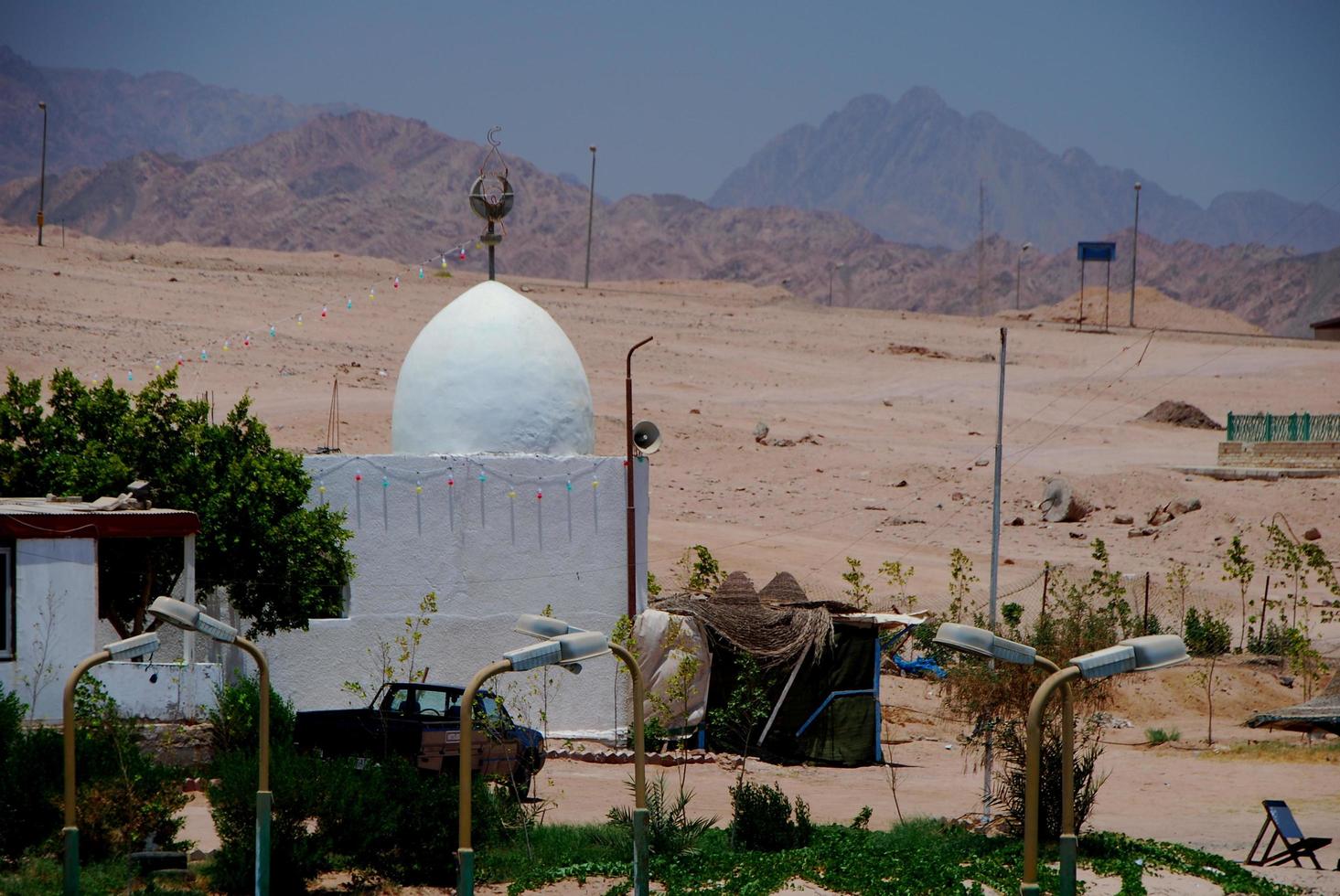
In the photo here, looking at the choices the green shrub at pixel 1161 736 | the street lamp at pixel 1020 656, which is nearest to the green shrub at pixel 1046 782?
the street lamp at pixel 1020 656

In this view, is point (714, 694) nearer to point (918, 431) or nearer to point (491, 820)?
point (491, 820)

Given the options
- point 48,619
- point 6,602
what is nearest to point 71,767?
point 48,619

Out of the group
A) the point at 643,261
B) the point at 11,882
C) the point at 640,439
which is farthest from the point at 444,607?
the point at 643,261

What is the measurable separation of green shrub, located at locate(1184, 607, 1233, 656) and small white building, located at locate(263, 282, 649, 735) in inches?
442

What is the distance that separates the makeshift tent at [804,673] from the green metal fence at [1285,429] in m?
23.2

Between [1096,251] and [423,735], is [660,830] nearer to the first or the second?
[423,735]

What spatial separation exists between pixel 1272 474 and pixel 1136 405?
13379mm

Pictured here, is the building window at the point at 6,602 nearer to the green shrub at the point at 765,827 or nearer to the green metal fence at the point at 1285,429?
the green shrub at the point at 765,827

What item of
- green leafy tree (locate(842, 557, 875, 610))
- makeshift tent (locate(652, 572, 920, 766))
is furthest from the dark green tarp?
green leafy tree (locate(842, 557, 875, 610))

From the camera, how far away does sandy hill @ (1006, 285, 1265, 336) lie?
77000 mm

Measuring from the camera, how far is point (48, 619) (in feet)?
49.0

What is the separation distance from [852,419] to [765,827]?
1327 inches

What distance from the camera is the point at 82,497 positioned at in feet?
56.4

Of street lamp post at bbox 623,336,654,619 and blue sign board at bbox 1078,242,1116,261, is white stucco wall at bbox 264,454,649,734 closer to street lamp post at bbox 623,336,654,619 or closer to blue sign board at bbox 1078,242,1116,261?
street lamp post at bbox 623,336,654,619
